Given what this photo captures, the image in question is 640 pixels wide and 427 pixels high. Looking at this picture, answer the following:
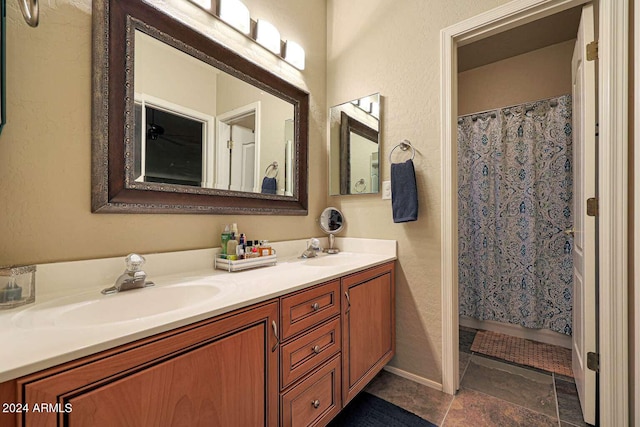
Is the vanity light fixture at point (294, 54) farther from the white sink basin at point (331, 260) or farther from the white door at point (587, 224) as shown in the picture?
the white door at point (587, 224)

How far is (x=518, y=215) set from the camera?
7.68 ft

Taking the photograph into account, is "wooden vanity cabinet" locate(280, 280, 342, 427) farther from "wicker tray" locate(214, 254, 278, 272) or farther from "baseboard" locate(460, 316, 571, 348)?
"baseboard" locate(460, 316, 571, 348)

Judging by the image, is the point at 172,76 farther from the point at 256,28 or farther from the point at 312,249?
the point at 312,249

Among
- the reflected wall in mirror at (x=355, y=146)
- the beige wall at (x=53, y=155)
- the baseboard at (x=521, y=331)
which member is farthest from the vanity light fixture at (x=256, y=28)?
the baseboard at (x=521, y=331)

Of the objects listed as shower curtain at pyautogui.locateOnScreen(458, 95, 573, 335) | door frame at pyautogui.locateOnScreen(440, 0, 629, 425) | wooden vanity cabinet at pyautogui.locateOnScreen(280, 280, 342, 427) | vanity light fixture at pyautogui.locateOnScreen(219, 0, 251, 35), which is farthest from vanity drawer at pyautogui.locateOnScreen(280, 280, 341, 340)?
shower curtain at pyautogui.locateOnScreen(458, 95, 573, 335)

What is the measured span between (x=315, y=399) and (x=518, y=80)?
2981 millimetres

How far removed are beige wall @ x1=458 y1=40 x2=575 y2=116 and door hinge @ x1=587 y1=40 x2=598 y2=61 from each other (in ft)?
3.96

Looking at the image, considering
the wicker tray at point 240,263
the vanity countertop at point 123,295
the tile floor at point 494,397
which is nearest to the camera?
the vanity countertop at point 123,295

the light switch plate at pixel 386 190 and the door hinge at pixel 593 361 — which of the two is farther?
the light switch plate at pixel 386 190

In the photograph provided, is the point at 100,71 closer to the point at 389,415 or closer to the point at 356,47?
the point at 356,47

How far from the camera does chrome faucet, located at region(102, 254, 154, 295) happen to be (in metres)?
0.95

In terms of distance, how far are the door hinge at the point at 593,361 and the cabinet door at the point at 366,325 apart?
36.4 inches

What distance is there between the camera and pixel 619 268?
1.21 meters

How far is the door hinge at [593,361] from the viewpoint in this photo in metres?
1.31
